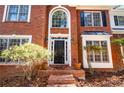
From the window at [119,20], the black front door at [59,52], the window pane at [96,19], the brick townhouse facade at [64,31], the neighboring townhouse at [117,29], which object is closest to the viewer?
the brick townhouse facade at [64,31]

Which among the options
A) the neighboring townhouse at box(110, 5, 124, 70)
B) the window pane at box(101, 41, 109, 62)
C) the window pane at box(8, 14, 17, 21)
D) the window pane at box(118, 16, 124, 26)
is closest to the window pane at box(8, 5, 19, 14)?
the window pane at box(8, 14, 17, 21)

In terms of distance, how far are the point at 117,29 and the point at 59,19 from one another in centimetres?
374

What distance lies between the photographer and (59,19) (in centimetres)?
1149

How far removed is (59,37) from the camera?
36.4ft

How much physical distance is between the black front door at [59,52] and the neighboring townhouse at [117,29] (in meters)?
3.19

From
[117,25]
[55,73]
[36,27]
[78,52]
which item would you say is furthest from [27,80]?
[117,25]

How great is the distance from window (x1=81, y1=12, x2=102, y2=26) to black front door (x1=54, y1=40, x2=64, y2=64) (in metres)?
2.24

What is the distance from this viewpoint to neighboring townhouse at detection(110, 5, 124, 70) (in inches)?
446

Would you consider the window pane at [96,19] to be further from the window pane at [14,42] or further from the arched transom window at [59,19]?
the window pane at [14,42]

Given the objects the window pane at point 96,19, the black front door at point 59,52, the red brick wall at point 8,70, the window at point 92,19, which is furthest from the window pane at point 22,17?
the window pane at point 96,19

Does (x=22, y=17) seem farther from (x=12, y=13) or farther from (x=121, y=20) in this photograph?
(x=121, y=20)

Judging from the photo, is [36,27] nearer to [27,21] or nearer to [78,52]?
[27,21]

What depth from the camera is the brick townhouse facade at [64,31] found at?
10.1m

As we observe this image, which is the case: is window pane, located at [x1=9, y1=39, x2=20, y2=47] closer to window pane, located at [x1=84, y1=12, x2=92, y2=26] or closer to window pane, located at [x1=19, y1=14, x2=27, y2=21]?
window pane, located at [x1=19, y1=14, x2=27, y2=21]
